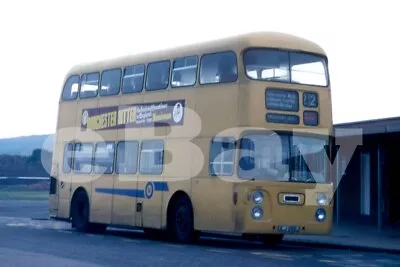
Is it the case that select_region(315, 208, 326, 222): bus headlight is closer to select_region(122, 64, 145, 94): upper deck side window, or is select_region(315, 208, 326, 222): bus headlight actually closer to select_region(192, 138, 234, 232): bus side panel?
select_region(192, 138, 234, 232): bus side panel

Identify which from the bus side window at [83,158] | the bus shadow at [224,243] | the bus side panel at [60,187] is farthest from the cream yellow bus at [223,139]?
the bus side panel at [60,187]

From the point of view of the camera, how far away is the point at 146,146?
22.1 meters

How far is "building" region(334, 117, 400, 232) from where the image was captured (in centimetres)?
2809

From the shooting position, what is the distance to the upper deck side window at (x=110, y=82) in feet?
77.5

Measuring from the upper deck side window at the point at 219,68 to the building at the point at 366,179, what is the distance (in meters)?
7.35

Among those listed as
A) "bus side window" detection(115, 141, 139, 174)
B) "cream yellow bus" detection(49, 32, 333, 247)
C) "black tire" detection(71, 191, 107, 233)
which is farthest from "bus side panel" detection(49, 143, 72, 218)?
"bus side window" detection(115, 141, 139, 174)

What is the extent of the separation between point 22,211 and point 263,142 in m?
23.0

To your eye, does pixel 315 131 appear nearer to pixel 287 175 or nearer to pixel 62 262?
pixel 287 175

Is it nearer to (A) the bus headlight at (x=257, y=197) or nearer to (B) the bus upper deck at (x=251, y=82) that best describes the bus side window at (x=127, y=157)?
(B) the bus upper deck at (x=251, y=82)

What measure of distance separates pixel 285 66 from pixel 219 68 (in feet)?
4.93

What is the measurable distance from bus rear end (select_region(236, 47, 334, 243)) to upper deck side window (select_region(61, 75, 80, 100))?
8.05 metres

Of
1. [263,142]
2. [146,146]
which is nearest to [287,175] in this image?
[263,142]

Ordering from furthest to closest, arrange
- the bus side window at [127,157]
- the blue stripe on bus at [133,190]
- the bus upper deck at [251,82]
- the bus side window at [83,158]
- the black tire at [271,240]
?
the bus side window at [83,158]
the bus side window at [127,157]
the blue stripe on bus at [133,190]
the black tire at [271,240]
the bus upper deck at [251,82]

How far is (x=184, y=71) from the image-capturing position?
68.8 ft
